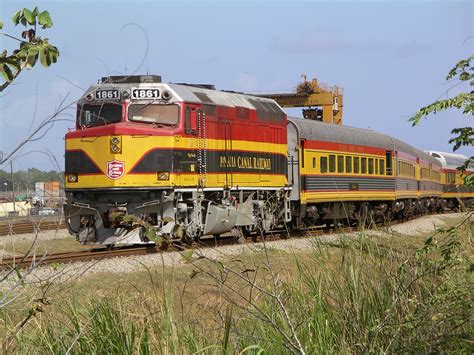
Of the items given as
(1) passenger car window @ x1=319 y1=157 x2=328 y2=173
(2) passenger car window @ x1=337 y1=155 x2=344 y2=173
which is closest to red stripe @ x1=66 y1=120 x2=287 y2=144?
(1) passenger car window @ x1=319 y1=157 x2=328 y2=173

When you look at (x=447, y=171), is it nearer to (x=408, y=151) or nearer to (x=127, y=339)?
(x=408, y=151)

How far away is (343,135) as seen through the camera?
27016mm

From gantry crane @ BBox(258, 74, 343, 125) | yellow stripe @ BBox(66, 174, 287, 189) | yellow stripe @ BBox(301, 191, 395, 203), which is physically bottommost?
yellow stripe @ BBox(301, 191, 395, 203)

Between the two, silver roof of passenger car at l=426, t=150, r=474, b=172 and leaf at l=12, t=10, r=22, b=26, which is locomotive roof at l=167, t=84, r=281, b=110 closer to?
leaf at l=12, t=10, r=22, b=26

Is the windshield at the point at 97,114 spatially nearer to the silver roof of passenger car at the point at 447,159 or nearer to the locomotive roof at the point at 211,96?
the locomotive roof at the point at 211,96

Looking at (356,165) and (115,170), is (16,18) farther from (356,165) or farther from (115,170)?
(356,165)

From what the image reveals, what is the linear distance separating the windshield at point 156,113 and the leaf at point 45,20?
13104mm

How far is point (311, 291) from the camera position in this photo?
7641mm

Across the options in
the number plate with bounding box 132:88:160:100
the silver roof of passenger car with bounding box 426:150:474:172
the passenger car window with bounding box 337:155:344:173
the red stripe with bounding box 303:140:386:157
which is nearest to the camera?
the number plate with bounding box 132:88:160:100

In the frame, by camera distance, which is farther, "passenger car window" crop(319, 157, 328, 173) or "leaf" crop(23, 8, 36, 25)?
"passenger car window" crop(319, 157, 328, 173)

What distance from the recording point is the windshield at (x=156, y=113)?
1722 cm

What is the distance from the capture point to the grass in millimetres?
5988

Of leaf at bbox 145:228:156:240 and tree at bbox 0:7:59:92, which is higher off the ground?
tree at bbox 0:7:59:92

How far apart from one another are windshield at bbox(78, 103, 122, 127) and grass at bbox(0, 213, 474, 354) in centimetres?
966
